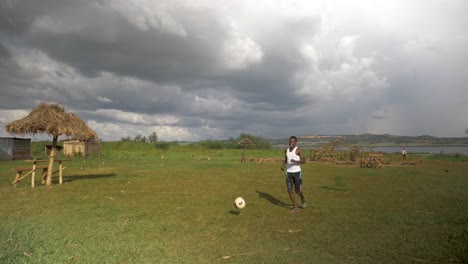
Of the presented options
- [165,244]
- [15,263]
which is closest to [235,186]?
[165,244]

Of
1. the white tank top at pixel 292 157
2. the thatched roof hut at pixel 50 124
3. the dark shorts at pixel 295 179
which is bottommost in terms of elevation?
the dark shorts at pixel 295 179

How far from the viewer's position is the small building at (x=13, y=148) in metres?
35.0

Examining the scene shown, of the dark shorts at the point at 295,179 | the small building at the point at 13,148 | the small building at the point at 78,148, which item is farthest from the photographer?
the small building at the point at 78,148

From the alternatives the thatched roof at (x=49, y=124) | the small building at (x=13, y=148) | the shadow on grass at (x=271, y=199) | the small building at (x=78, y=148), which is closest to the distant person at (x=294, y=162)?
the shadow on grass at (x=271, y=199)

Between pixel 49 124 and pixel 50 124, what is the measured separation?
48mm

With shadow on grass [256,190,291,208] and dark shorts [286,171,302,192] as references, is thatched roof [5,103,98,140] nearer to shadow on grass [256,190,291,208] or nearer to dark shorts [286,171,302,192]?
shadow on grass [256,190,291,208]

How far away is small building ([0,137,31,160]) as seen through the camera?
35.0 metres

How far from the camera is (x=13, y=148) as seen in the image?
35.8 m

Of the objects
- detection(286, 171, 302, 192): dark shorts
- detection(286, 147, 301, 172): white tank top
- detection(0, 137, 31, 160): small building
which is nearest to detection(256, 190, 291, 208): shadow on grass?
detection(286, 171, 302, 192): dark shorts

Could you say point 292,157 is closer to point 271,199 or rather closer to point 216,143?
point 271,199

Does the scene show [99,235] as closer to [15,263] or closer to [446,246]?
[15,263]

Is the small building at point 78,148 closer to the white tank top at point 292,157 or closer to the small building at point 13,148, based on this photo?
the small building at point 13,148

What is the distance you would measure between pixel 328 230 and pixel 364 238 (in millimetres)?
932

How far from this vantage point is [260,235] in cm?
774
